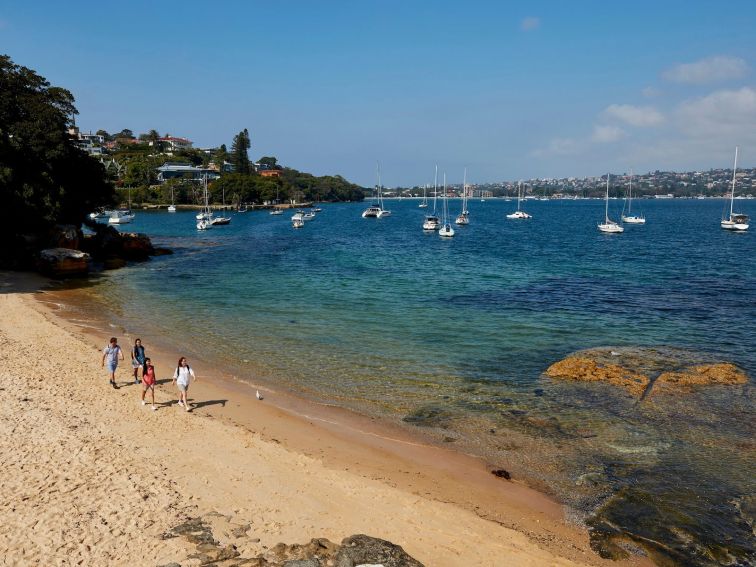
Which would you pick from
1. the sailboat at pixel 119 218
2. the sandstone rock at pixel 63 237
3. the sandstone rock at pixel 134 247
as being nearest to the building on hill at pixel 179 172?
the sailboat at pixel 119 218

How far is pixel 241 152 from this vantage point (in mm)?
186500

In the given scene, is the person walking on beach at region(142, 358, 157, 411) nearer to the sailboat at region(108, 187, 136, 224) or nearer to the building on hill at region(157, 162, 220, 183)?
the sailboat at region(108, 187, 136, 224)

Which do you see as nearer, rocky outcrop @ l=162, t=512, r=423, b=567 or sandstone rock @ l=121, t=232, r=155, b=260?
rocky outcrop @ l=162, t=512, r=423, b=567

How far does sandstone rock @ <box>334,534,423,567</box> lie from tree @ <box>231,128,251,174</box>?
623 ft

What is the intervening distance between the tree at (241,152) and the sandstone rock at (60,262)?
504ft

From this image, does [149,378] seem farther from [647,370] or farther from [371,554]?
[647,370]

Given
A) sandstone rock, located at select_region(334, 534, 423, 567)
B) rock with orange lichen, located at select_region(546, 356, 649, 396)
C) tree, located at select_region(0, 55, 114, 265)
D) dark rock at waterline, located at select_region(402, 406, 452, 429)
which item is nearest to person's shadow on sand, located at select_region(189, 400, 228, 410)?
dark rock at waterline, located at select_region(402, 406, 452, 429)

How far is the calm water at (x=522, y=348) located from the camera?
1244 cm

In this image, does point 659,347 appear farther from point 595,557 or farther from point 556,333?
point 595,557

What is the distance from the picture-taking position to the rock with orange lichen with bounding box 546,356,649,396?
18.8 metres

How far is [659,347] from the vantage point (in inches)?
919

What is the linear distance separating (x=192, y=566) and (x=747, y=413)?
1664 cm

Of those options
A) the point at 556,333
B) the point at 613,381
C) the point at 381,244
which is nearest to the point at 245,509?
the point at 613,381

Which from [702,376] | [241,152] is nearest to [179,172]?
[241,152]
